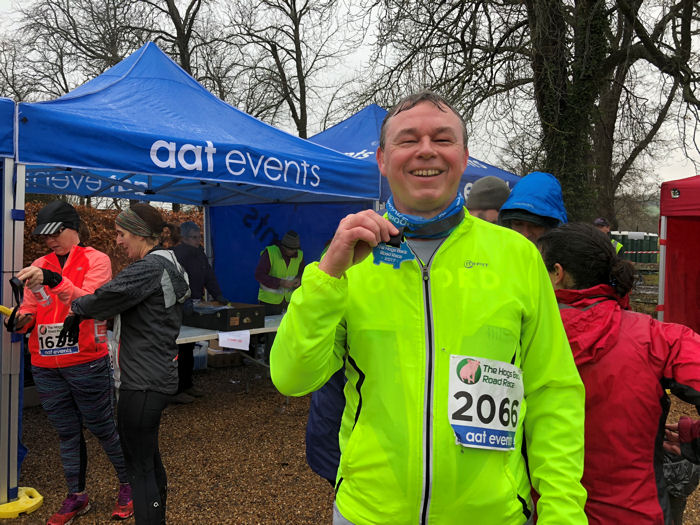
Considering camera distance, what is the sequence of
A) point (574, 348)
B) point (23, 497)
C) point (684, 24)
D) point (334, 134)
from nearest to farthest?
1. point (574, 348)
2. point (23, 497)
3. point (334, 134)
4. point (684, 24)

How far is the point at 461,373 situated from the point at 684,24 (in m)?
10.3

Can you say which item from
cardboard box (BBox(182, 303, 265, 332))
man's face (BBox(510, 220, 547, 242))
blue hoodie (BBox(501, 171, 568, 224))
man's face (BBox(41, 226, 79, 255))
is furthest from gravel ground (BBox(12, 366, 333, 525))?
blue hoodie (BBox(501, 171, 568, 224))

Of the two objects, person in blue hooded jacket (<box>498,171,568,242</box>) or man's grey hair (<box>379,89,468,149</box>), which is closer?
man's grey hair (<box>379,89,468,149</box>)

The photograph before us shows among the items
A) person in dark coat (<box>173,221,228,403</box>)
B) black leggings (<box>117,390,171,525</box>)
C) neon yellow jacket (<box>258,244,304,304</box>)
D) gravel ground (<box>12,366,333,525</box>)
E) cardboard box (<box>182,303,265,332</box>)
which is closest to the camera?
black leggings (<box>117,390,171,525</box>)

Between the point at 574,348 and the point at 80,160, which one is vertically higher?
the point at 80,160

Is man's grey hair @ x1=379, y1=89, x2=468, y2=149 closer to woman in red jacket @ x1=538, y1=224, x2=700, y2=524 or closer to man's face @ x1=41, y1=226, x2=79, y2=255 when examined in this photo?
woman in red jacket @ x1=538, y1=224, x2=700, y2=524

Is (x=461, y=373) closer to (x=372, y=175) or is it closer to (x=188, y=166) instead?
(x=188, y=166)

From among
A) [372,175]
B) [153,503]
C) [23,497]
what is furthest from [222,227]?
[153,503]

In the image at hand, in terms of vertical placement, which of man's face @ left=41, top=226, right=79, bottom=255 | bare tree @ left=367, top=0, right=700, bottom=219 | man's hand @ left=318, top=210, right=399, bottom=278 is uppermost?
bare tree @ left=367, top=0, right=700, bottom=219

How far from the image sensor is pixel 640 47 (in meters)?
8.57

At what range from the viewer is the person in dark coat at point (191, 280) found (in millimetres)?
5770

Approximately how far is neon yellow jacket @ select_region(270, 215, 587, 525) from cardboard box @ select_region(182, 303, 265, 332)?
4.16m

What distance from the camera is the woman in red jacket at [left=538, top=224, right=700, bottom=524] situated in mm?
1500

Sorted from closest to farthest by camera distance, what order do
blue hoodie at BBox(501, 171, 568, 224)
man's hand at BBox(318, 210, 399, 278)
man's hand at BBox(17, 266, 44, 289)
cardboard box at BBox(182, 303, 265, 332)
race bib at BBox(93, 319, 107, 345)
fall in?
1. man's hand at BBox(318, 210, 399, 278)
2. blue hoodie at BBox(501, 171, 568, 224)
3. man's hand at BBox(17, 266, 44, 289)
4. race bib at BBox(93, 319, 107, 345)
5. cardboard box at BBox(182, 303, 265, 332)
